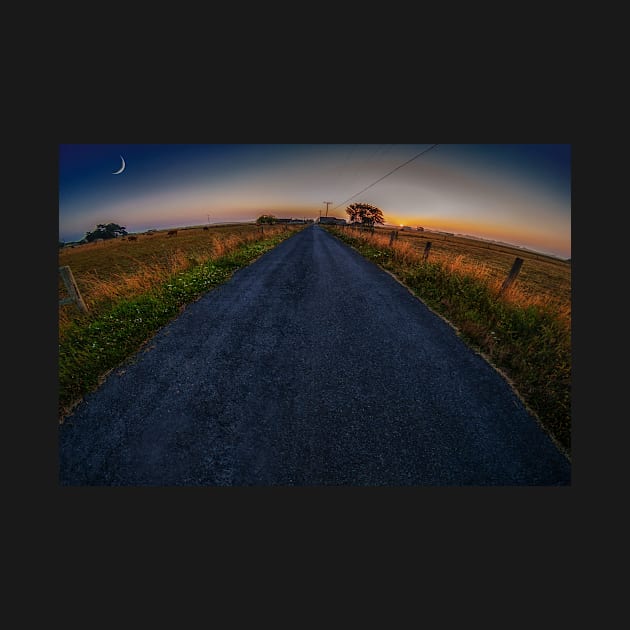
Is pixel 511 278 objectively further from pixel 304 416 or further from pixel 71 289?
pixel 71 289

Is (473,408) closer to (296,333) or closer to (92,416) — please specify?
(296,333)

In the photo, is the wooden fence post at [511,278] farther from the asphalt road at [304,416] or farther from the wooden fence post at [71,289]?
the wooden fence post at [71,289]

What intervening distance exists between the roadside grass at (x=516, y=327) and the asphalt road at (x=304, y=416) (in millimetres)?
284

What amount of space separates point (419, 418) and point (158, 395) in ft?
11.1

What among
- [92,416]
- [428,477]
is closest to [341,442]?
[428,477]

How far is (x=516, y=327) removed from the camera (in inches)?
187

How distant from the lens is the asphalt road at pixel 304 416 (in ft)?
8.20

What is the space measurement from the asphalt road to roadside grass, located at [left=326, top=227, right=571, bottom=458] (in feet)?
0.93

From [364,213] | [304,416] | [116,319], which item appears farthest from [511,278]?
[364,213]

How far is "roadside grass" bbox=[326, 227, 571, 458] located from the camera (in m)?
3.28

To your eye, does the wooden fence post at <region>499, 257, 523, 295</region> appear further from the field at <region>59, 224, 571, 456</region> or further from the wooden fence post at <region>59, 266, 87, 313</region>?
the wooden fence post at <region>59, 266, 87, 313</region>

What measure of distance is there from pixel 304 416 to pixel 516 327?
463 centimetres

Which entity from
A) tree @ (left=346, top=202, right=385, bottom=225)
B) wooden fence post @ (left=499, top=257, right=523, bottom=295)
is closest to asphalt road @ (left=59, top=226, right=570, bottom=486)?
wooden fence post @ (left=499, top=257, right=523, bottom=295)

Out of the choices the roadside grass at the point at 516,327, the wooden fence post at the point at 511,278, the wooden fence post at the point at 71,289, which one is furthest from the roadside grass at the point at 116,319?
the wooden fence post at the point at 511,278
